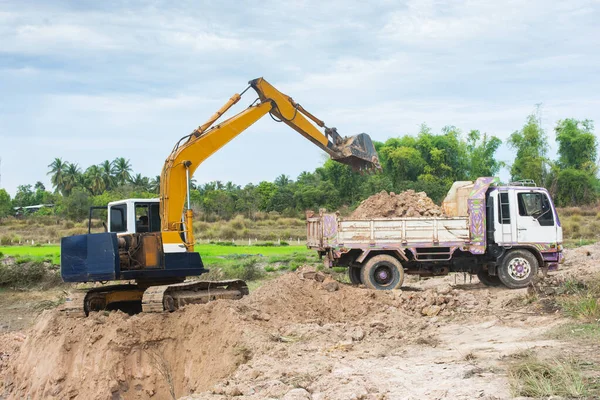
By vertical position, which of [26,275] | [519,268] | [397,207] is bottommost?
[26,275]

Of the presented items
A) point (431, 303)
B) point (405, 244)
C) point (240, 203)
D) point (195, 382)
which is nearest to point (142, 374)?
point (195, 382)

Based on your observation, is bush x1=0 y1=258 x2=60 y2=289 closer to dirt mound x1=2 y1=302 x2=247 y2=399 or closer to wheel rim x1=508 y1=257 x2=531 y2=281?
dirt mound x1=2 y1=302 x2=247 y2=399

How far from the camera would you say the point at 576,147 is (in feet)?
195

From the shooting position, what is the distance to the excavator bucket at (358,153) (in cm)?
1623

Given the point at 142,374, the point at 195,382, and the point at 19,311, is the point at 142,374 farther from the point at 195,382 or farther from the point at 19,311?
the point at 19,311

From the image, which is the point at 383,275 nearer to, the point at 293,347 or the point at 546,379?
the point at 293,347

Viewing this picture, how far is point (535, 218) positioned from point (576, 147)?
48.2 m

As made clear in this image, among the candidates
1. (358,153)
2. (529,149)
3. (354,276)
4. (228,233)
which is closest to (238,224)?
(228,233)

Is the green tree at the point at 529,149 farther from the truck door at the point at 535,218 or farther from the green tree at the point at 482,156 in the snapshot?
the truck door at the point at 535,218

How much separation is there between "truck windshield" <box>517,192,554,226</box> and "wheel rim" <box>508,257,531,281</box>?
106 cm

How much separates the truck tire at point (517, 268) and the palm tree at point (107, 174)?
84.0m

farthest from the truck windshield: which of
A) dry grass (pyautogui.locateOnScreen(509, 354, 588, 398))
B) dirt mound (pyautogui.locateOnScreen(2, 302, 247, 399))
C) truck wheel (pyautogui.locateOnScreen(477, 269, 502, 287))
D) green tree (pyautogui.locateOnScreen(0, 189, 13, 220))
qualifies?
green tree (pyautogui.locateOnScreen(0, 189, 13, 220))

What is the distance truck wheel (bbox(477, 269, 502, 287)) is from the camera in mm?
17000

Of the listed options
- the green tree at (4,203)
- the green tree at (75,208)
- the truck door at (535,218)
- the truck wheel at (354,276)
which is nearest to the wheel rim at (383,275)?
the truck wheel at (354,276)
